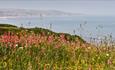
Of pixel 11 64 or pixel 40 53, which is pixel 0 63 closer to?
pixel 11 64

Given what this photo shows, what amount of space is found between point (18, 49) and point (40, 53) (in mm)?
772

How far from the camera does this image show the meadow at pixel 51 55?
1361cm

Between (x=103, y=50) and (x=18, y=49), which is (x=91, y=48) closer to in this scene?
(x=103, y=50)

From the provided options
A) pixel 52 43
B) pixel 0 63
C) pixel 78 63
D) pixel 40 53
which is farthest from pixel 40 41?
pixel 0 63

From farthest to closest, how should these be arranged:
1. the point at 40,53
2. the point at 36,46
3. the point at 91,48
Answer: the point at 91,48 < the point at 36,46 < the point at 40,53

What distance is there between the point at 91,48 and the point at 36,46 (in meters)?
2.35

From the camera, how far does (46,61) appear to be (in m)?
14.3

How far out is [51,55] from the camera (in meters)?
15.6

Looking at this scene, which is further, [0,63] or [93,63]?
[93,63]

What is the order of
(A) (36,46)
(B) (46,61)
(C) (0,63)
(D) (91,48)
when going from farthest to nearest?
(D) (91,48), (A) (36,46), (B) (46,61), (C) (0,63)

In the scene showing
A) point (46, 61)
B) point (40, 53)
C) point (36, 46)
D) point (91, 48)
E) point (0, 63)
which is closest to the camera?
point (0, 63)

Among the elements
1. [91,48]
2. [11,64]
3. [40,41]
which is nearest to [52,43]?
[40,41]

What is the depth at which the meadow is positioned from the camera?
13606 millimetres

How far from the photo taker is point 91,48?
17531mm
